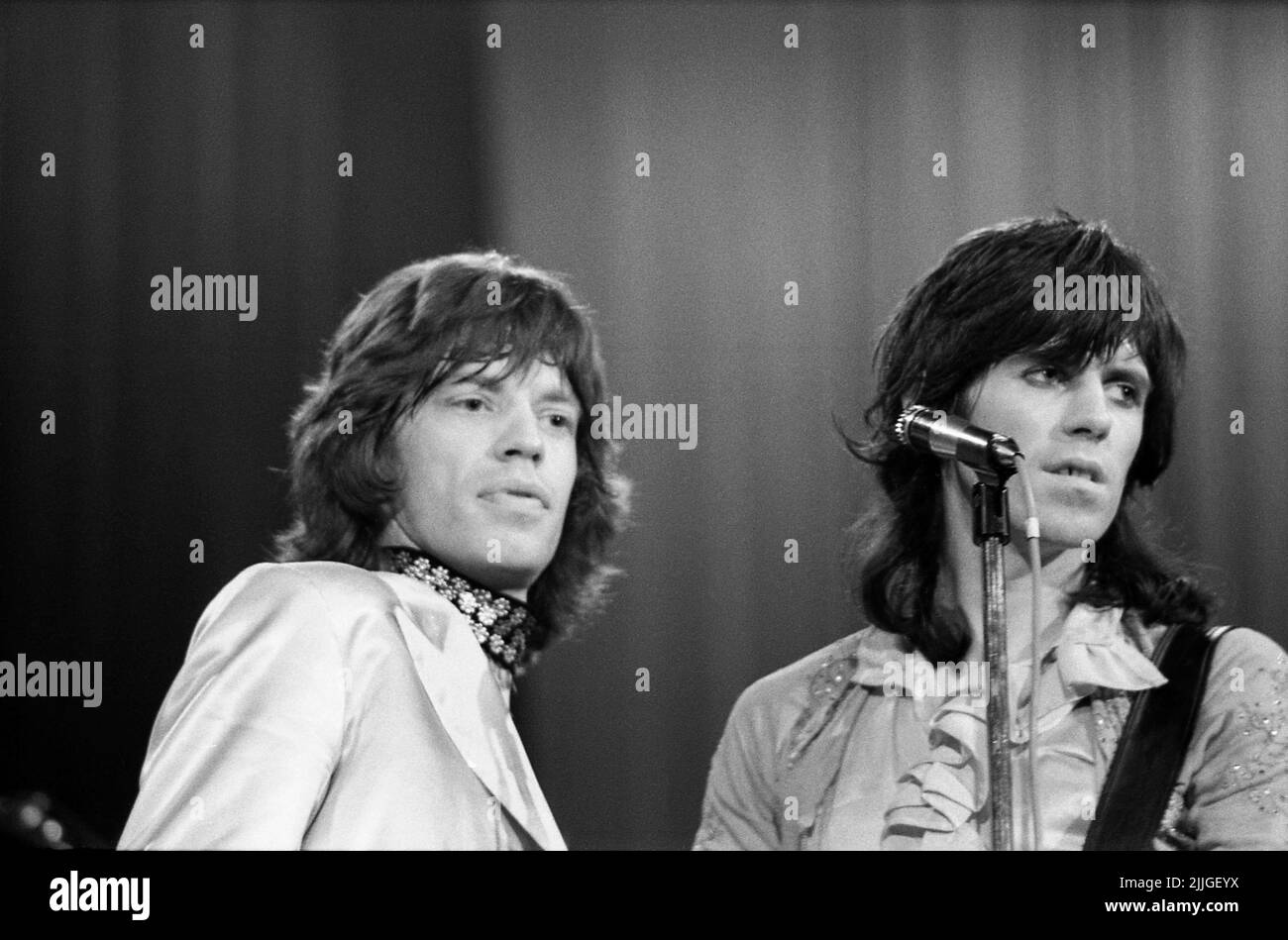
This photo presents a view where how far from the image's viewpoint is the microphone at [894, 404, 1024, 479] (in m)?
2.67

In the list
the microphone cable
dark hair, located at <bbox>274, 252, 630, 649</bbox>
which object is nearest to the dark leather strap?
the microphone cable

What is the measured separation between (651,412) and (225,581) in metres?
0.82

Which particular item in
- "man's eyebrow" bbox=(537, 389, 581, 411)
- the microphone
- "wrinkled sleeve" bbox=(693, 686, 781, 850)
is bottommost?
"wrinkled sleeve" bbox=(693, 686, 781, 850)

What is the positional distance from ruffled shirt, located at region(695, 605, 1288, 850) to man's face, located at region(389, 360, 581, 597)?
50cm

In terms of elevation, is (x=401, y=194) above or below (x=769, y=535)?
→ above

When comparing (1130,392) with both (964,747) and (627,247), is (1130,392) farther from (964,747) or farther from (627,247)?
(627,247)

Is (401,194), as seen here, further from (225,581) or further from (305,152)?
(225,581)

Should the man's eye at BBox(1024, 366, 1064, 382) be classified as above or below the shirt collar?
above

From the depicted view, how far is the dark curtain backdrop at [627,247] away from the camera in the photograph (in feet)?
9.92

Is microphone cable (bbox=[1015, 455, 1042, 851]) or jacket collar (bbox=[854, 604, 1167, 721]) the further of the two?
jacket collar (bbox=[854, 604, 1167, 721])

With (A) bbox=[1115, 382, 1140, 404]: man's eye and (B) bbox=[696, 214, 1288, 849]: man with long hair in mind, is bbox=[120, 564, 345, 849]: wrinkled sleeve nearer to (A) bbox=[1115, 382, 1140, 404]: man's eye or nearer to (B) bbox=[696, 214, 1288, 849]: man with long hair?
(B) bbox=[696, 214, 1288, 849]: man with long hair

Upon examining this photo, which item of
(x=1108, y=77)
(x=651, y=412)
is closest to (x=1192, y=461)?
(x=1108, y=77)

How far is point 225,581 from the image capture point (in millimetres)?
3012
